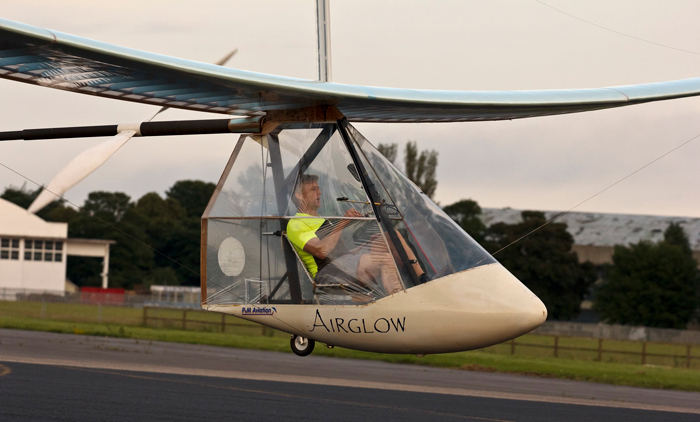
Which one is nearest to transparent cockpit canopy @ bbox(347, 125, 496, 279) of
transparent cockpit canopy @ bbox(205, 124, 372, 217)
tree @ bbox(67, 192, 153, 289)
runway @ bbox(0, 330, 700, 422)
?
transparent cockpit canopy @ bbox(205, 124, 372, 217)

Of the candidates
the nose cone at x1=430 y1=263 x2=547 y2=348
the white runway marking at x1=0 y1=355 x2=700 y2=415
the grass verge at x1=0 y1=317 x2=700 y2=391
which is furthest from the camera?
the grass verge at x1=0 y1=317 x2=700 y2=391

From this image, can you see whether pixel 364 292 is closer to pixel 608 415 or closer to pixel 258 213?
pixel 258 213

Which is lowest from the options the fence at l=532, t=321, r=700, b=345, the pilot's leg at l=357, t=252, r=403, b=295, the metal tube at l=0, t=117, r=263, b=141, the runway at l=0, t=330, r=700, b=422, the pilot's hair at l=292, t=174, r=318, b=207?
the runway at l=0, t=330, r=700, b=422

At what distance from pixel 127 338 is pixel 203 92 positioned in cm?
3729

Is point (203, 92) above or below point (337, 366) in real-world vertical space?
above

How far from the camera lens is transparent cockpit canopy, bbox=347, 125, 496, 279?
279 inches

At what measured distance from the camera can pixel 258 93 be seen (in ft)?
23.3

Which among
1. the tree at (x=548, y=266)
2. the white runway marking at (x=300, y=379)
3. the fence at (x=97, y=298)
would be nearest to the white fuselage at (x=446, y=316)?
the white runway marking at (x=300, y=379)

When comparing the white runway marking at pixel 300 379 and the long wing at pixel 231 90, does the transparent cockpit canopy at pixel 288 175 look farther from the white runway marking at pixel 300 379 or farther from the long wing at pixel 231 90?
the white runway marking at pixel 300 379

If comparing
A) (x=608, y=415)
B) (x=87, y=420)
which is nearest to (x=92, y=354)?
(x=87, y=420)

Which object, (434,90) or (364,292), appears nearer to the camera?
(364,292)

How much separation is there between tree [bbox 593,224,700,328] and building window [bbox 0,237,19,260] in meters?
64.2

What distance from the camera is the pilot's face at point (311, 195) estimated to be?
736 cm

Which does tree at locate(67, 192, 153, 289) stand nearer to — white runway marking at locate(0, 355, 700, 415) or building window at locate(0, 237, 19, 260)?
building window at locate(0, 237, 19, 260)
